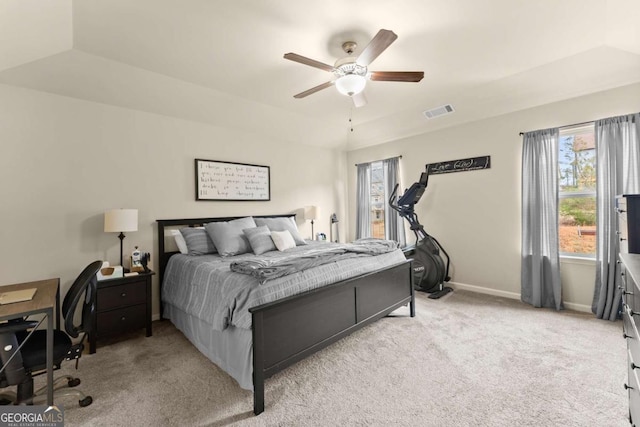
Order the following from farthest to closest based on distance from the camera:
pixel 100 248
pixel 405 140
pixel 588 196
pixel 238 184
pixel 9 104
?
1. pixel 405 140
2. pixel 238 184
3. pixel 588 196
4. pixel 100 248
5. pixel 9 104

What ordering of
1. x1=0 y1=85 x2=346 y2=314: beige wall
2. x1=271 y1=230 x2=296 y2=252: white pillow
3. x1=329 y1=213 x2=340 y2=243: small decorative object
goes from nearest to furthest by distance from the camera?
1. x1=0 y1=85 x2=346 y2=314: beige wall
2. x1=271 y1=230 x2=296 y2=252: white pillow
3. x1=329 y1=213 x2=340 y2=243: small decorative object

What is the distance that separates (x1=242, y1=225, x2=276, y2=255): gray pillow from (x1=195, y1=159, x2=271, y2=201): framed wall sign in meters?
0.87

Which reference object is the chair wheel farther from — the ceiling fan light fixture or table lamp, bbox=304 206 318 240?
table lamp, bbox=304 206 318 240

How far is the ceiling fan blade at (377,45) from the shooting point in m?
1.98

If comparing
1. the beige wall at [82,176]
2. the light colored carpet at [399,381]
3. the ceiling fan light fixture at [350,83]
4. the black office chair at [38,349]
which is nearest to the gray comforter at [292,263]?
the light colored carpet at [399,381]

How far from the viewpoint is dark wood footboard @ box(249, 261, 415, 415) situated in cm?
199

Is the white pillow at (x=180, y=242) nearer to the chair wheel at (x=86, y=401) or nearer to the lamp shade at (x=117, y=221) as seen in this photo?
the lamp shade at (x=117, y=221)

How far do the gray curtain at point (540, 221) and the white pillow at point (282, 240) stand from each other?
3184 mm

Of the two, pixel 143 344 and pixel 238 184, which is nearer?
pixel 143 344

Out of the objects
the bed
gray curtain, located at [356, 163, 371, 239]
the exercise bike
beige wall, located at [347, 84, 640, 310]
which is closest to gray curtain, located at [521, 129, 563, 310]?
beige wall, located at [347, 84, 640, 310]

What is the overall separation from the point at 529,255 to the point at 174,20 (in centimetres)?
481

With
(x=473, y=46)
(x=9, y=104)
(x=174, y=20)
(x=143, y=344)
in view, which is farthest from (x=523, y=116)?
(x=9, y=104)

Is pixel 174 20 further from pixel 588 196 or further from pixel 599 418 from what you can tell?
pixel 588 196

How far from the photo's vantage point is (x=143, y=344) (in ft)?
9.61
